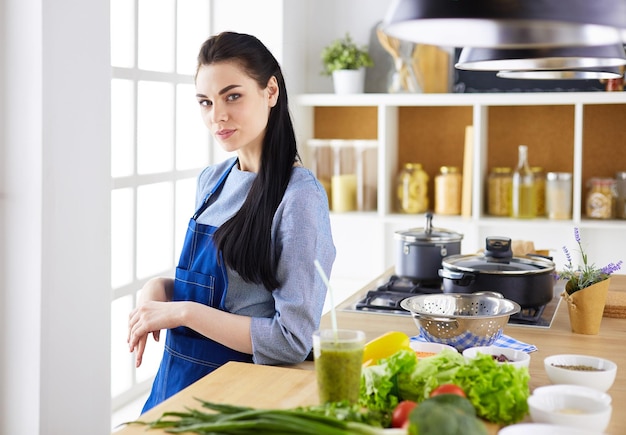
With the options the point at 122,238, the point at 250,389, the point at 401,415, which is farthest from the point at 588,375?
the point at 122,238

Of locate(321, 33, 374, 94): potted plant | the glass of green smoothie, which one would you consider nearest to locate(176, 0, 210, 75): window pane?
locate(321, 33, 374, 94): potted plant

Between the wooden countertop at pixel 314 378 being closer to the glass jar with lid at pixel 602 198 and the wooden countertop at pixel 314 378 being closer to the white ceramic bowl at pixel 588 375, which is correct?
the white ceramic bowl at pixel 588 375

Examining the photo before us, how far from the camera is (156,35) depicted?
348cm

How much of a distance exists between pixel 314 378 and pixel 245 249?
335mm

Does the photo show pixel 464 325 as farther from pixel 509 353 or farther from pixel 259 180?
pixel 259 180

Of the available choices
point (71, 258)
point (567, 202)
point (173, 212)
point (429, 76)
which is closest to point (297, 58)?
point (429, 76)

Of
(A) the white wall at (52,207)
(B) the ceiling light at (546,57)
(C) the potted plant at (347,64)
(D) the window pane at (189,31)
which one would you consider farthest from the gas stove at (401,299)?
(C) the potted plant at (347,64)

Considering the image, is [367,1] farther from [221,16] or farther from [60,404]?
[60,404]

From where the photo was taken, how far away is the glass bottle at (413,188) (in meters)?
4.26

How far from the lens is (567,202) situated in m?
4.03

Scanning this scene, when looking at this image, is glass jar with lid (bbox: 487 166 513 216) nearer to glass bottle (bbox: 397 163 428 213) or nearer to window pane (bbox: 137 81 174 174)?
glass bottle (bbox: 397 163 428 213)

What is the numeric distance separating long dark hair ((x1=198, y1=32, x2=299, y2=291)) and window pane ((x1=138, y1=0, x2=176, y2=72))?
139 cm

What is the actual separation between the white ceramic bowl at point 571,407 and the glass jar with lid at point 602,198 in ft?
8.77

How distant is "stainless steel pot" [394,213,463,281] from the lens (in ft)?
9.09
